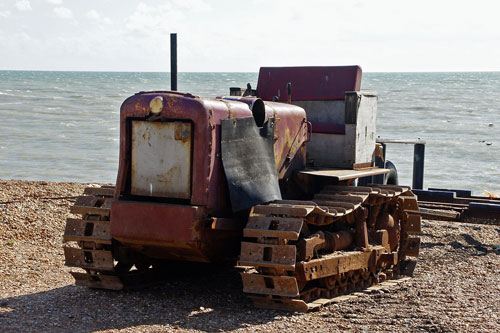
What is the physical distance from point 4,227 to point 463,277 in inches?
277

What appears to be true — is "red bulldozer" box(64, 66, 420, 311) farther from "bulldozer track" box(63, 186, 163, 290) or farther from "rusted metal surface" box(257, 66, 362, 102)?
"rusted metal surface" box(257, 66, 362, 102)

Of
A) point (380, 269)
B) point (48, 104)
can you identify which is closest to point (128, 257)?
point (380, 269)

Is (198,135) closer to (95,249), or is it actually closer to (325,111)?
(95,249)

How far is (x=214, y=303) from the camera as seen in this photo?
8797 millimetres

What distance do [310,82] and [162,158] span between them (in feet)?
12.3

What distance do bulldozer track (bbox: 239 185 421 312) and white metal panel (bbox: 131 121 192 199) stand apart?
2.85 ft

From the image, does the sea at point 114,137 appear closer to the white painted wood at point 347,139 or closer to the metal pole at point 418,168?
the metal pole at point 418,168

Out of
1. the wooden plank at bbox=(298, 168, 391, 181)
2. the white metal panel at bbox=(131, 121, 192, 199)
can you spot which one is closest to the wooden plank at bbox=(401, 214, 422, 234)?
the wooden plank at bbox=(298, 168, 391, 181)

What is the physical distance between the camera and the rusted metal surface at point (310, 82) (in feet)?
37.0

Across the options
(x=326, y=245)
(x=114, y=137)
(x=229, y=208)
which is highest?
(x=229, y=208)

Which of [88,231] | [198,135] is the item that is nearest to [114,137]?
[88,231]

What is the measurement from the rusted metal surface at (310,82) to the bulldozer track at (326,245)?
1.51 meters

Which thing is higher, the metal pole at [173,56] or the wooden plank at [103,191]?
the metal pole at [173,56]

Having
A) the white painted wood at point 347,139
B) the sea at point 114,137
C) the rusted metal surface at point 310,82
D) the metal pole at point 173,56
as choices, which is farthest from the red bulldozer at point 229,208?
the sea at point 114,137
